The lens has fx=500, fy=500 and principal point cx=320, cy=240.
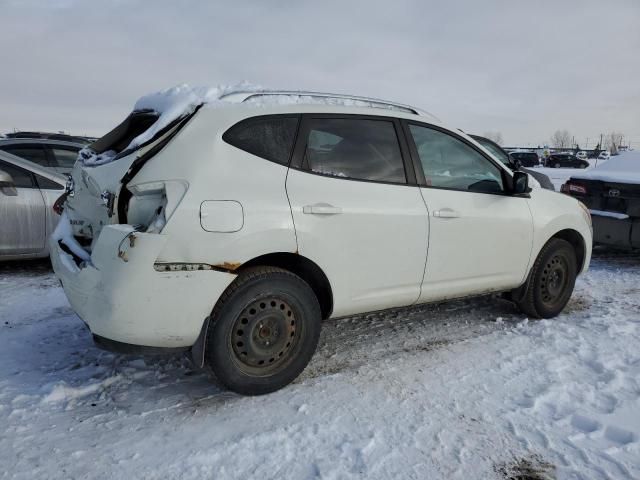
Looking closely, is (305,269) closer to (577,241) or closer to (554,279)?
(554,279)

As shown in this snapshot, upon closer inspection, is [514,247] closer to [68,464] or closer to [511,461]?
[511,461]

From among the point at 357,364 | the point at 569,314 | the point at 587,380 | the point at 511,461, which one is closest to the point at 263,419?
the point at 357,364

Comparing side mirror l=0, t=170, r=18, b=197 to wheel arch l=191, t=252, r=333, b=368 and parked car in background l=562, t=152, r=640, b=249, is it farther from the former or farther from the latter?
parked car in background l=562, t=152, r=640, b=249

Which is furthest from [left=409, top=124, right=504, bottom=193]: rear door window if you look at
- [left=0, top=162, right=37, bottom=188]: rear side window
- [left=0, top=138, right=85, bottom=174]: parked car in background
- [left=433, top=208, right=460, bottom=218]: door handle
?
[left=0, top=138, right=85, bottom=174]: parked car in background

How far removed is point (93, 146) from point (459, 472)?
2.98 metres

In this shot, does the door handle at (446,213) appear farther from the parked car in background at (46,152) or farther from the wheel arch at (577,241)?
the parked car in background at (46,152)

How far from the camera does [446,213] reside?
3574 mm

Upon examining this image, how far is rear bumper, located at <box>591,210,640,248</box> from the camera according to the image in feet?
20.3

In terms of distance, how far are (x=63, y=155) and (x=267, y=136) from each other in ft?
19.3

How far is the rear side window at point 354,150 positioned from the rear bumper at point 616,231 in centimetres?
426

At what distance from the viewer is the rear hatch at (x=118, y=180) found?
106 inches

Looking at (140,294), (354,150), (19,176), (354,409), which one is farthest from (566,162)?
(140,294)

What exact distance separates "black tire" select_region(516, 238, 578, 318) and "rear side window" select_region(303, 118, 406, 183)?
1724 millimetres

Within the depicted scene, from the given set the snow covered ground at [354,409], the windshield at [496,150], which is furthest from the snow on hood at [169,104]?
the windshield at [496,150]
